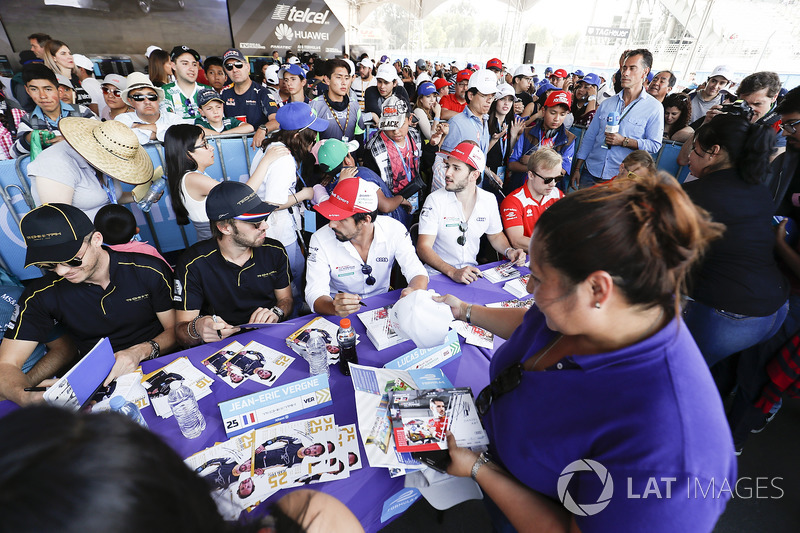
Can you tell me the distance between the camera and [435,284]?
2607 millimetres

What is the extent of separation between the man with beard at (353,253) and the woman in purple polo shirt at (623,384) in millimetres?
1315

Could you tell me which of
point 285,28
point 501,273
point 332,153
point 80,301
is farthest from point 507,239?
point 285,28

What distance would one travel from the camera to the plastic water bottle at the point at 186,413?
1.44m

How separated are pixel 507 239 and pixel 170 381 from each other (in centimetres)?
273

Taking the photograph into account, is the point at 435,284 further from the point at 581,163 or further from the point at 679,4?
the point at 679,4

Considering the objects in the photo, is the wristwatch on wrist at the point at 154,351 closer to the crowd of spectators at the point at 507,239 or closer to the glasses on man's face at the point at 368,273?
the crowd of spectators at the point at 507,239

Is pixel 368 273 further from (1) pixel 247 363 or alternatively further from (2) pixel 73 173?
(2) pixel 73 173

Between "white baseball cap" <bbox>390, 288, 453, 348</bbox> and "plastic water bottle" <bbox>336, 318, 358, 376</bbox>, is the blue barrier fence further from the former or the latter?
"white baseball cap" <bbox>390, 288, 453, 348</bbox>

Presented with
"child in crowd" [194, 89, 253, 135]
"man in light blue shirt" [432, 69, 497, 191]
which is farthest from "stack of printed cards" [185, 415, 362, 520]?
"child in crowd" [194, 89, 253, 135]

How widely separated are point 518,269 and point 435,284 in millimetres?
702

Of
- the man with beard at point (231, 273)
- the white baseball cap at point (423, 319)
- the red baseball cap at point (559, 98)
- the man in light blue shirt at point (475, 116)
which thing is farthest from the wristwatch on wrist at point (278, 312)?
the red baseball cap at point (559, 98)

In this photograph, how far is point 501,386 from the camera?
1285 millimetres

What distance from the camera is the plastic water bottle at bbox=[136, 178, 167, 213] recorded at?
3195mm

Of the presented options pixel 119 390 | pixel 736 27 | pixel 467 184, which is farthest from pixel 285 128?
pixel 736 27
